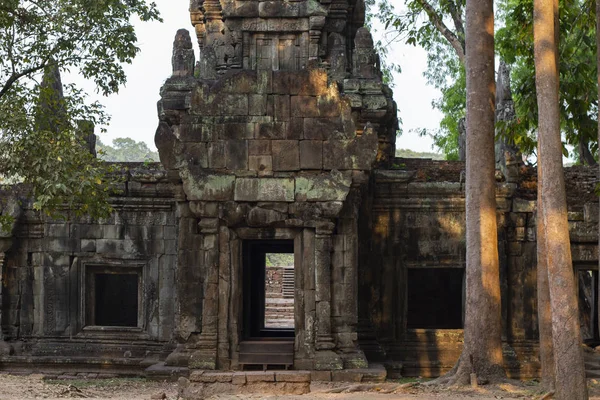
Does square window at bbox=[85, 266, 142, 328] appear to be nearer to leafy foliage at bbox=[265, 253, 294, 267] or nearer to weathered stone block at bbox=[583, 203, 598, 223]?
weathered stone block at bbox=[583, 203, 598, 223]

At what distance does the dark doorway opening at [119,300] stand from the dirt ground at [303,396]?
420 cm

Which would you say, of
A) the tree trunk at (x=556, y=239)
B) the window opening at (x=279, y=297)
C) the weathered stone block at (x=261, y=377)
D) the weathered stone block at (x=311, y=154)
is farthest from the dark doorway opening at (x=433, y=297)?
the window opening at (x=279, y=297)

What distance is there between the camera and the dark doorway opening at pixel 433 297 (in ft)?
63.5

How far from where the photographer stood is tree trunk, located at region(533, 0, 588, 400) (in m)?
11.5

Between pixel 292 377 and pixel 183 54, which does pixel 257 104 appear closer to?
pixel 183 54

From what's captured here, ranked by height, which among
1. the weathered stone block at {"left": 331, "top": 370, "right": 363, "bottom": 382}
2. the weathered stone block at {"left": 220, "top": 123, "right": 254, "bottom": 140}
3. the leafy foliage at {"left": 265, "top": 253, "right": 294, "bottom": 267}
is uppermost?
the weathered stone block at {"left": 220, "top": 123, "right": 254, "bottom": 140}

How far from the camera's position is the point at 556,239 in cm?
1153

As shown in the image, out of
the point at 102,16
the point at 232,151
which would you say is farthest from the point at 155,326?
the point at 102,16

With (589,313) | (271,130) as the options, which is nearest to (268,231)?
(271,130)

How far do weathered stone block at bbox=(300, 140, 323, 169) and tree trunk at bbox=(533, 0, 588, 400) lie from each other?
341 centimetres

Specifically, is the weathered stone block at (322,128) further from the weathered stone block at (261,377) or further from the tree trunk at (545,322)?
the weathered stone block at (261,377)

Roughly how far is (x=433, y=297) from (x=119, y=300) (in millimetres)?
6208

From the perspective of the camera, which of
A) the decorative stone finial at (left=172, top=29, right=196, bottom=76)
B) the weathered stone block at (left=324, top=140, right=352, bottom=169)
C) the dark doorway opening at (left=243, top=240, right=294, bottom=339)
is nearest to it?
the weathered stone block at (left=324, top=140, right=352, bottom=169)

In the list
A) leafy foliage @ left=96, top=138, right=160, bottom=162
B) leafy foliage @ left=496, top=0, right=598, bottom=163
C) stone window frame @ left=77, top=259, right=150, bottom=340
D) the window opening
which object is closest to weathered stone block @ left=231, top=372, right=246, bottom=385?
stone window frame @ left=77, top=259, right=150, bottom=340
